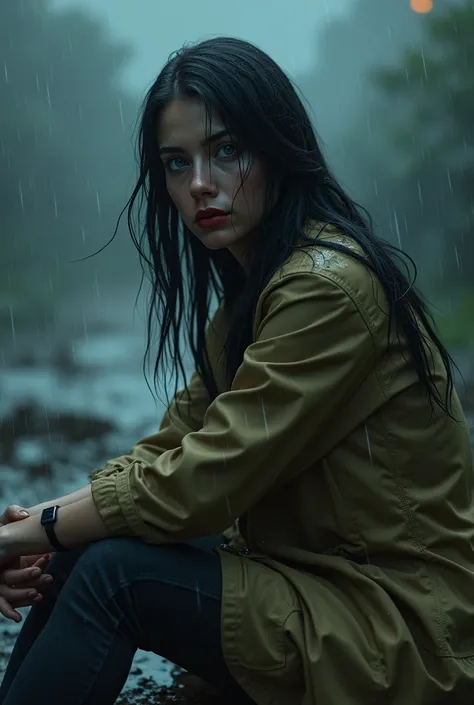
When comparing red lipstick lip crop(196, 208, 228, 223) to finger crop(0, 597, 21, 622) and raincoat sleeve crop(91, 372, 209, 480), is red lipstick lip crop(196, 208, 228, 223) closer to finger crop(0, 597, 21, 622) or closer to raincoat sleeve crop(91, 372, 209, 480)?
raincoat sleeve crop(91, 372, 209, 480)

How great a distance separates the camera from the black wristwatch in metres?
1.92

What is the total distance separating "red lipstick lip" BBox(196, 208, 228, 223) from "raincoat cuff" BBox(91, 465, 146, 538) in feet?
1.91

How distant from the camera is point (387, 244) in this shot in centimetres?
206

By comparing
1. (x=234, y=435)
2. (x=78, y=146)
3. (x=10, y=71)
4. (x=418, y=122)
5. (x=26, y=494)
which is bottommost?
(x=26, y=494)

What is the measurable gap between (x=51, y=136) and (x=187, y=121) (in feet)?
57.8

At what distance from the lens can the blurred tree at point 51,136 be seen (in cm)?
1872

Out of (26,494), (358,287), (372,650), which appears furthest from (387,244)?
(26,494)

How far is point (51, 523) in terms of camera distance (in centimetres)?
192

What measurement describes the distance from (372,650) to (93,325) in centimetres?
1651

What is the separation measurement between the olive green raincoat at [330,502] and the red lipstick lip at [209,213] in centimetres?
23

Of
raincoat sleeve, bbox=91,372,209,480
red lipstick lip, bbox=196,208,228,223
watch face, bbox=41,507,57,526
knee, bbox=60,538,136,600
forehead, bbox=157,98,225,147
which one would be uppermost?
forehead, bbox=157,98,225,147

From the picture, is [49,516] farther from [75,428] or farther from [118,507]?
[75,428]

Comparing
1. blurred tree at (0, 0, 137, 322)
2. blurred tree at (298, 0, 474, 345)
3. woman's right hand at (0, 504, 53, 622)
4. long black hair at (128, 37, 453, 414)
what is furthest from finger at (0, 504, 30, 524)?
blurred tree at (0, 0, 137, 322)

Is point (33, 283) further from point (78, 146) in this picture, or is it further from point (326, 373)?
point (326, 373)
